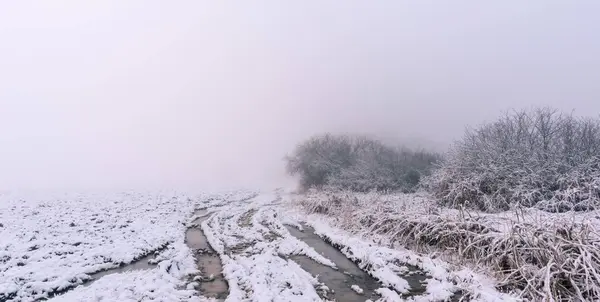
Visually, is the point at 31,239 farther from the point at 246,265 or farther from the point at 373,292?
the point at 373,292

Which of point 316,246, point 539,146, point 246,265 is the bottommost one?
point 316,246

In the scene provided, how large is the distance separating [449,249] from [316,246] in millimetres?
5999

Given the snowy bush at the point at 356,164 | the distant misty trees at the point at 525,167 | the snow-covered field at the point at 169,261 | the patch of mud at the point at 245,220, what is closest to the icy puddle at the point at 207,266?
the snow-covered field at the point at 169,261

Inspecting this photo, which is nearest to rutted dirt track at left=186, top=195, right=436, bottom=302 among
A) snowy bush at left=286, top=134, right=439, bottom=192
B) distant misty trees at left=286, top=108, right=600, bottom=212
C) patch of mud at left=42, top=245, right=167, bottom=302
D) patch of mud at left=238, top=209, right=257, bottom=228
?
patch of mud at left=238, top=209, right=257, bottom=228

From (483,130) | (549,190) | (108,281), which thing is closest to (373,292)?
(108,281)

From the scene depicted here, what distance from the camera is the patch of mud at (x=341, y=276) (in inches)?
372

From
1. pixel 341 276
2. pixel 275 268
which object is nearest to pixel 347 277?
pixel 341 276

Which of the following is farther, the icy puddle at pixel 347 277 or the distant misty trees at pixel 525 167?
the distant misty trees at pixel 525 167

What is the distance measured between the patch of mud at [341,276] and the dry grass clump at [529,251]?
3012 millimetres

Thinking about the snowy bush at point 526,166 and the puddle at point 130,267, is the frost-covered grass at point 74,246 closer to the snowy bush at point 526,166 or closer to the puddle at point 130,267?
the puddle at point 130,267

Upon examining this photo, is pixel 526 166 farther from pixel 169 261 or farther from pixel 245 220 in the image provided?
pixel 169 261

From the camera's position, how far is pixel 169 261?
1184 centimetres

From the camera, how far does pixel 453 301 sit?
839 centimetres

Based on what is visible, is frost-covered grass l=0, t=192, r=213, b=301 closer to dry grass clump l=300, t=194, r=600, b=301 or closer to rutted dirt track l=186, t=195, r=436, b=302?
rutted dirt track l=186, t=195, r=436, b=302
